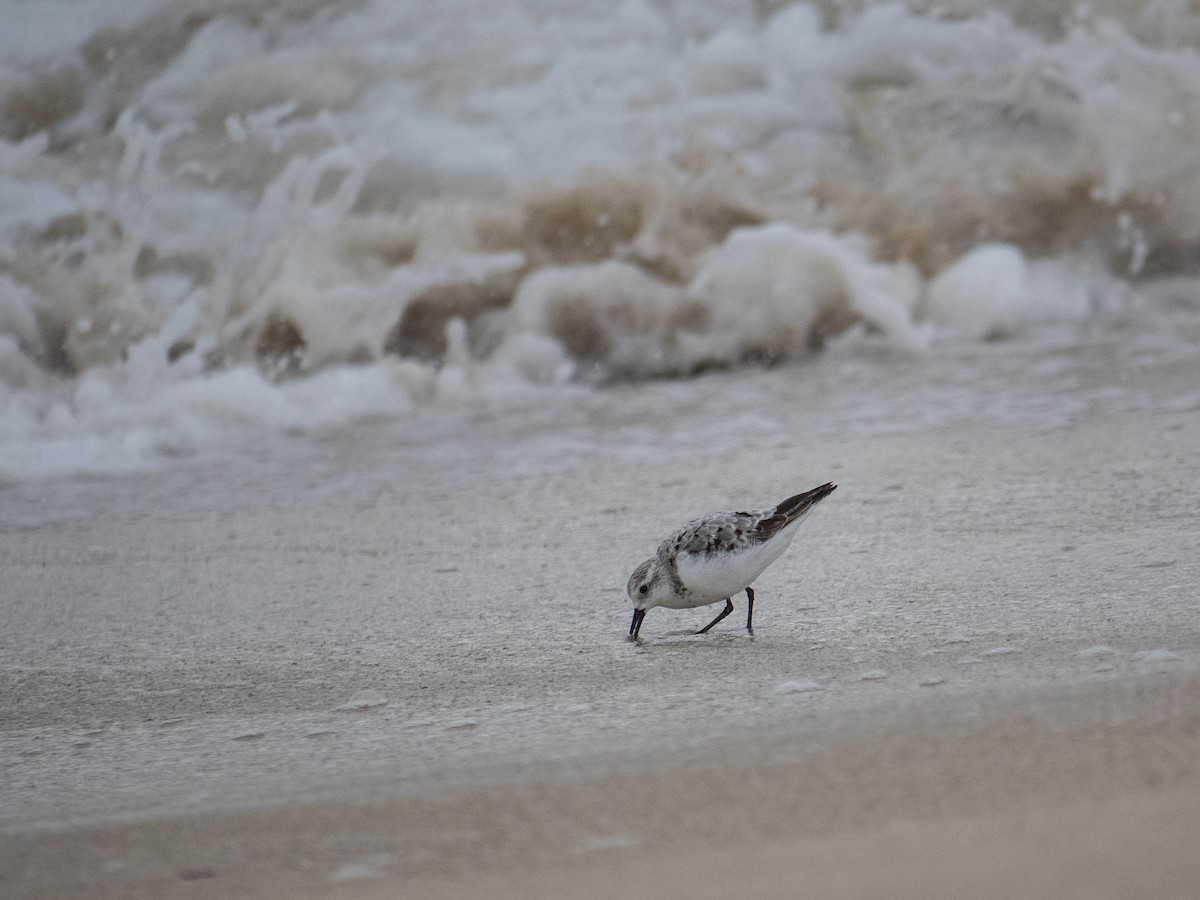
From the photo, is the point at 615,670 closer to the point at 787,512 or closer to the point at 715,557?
the point at 715,557

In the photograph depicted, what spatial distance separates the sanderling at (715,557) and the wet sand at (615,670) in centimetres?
11

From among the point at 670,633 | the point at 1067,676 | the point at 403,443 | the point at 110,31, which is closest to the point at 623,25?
the point at 110,31

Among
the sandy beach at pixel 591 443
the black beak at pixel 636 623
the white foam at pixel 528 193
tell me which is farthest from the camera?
the white foam at pixel 528 193

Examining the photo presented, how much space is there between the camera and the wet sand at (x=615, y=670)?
64.0 inches

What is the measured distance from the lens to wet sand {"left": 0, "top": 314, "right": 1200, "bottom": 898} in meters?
1.63

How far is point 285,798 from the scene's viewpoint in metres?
1.95

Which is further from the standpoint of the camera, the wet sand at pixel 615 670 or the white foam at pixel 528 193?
the white foam at pixel 528 193

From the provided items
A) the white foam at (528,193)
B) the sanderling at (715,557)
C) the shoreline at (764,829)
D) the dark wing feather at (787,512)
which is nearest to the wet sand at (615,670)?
the shoreline at (764,829)

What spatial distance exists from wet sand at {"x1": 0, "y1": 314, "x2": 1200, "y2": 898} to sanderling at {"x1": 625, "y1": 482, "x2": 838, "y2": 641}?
112mm

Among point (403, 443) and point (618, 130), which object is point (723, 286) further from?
point (403, 443)

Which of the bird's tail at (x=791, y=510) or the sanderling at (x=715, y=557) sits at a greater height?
the bird's tail at (x=791, y=510)

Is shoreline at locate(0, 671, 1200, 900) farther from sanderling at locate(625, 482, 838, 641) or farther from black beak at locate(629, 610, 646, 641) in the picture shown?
black beak at locate(629, 610, 646, 641)

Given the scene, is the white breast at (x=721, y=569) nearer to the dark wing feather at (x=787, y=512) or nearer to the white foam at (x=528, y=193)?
the dark wing feather at (x=787, y=512)

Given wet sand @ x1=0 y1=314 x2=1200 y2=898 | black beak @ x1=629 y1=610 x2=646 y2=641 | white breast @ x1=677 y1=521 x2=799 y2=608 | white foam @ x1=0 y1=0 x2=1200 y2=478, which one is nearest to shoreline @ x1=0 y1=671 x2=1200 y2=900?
wet sand @ x1=0 y1=314 x2=1200 y2=898
